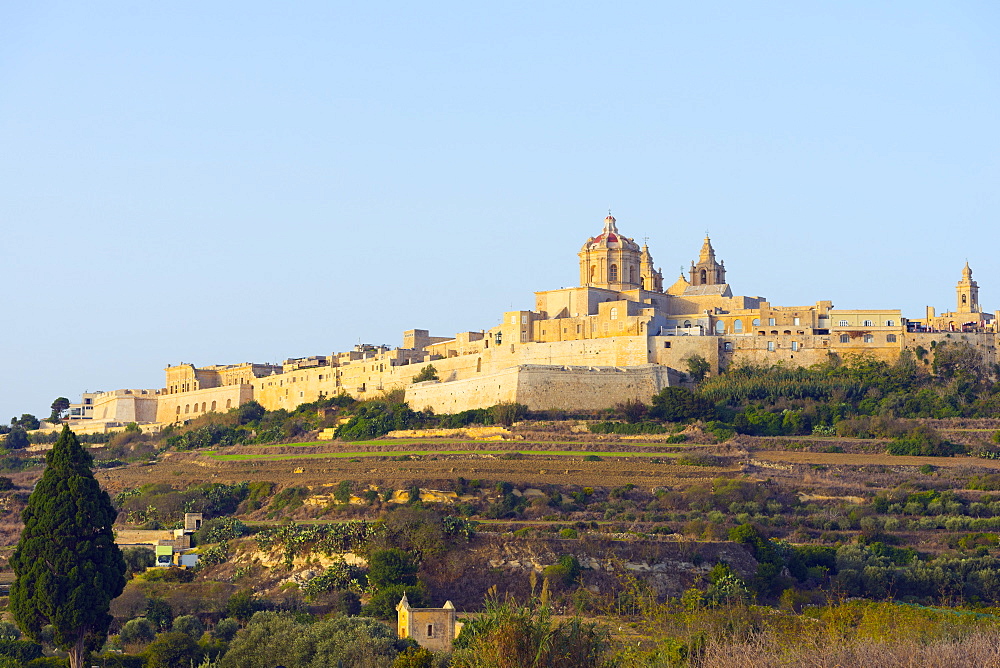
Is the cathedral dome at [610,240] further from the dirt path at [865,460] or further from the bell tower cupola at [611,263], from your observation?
the dirt path at [865,460]

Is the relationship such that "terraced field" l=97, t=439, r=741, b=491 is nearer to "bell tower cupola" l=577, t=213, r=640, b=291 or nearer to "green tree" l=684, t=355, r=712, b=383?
"green tree" l=684, t=355, r=712, b=383

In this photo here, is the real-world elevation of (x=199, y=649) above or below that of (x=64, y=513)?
below

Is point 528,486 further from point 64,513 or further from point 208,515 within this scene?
point 64,513

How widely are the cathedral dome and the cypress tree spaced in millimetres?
39882

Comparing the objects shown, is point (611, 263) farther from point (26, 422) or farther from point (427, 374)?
point (26, 422)

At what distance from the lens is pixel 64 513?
120 ft

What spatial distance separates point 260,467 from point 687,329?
62.0 ft

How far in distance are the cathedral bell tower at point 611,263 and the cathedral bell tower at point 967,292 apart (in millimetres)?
15485

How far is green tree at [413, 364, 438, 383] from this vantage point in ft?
233

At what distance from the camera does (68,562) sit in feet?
118

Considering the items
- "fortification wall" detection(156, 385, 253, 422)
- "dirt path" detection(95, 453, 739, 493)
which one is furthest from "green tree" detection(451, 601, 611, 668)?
"fortification wall" detection(156, 385, 253, 422)

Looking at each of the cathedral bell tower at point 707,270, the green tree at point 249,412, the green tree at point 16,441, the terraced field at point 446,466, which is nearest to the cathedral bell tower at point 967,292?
the cathedral bell tower at point 707,270

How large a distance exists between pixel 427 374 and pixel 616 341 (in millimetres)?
9477

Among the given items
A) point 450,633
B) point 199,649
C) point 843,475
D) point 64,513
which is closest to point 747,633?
point 450,633
